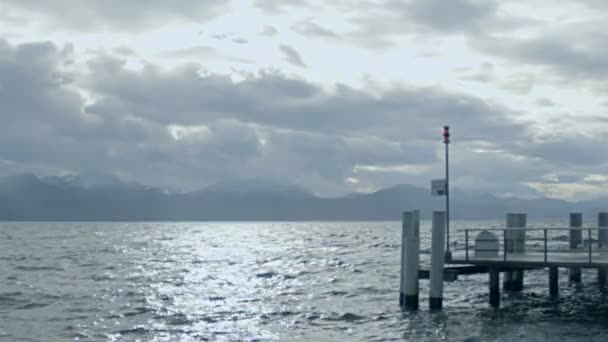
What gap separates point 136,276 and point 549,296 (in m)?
26.2

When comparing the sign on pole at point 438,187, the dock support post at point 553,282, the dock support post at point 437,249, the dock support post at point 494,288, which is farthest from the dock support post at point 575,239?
the dock support post at point 437,249

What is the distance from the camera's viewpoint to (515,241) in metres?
30.9

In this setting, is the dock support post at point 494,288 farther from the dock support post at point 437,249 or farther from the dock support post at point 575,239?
the dock support post at point 575,239

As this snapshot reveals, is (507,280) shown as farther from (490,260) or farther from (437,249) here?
(437,249)

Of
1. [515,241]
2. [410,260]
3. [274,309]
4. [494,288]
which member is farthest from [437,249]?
[274,309]

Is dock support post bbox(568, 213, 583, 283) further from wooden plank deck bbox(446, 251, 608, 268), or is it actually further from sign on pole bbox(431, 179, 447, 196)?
sign on pole bbox(431, 179, 447, 196)

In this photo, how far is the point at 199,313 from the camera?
29547mm

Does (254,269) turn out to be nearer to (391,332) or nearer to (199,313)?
(199,313)

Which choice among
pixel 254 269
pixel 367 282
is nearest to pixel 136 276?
pixel 254 269

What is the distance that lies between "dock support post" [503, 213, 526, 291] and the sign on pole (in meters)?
3.72

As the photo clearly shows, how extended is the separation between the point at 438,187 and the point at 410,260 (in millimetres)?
3351

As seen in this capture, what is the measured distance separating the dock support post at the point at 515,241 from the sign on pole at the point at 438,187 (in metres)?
3.72

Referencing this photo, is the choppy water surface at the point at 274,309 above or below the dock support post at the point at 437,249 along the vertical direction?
below

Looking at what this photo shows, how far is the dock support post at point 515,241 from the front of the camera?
30766 mm
